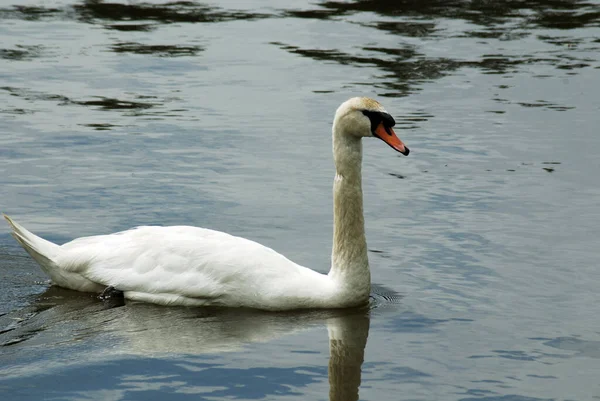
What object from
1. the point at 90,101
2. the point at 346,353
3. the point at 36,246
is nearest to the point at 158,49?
the point at 90,101

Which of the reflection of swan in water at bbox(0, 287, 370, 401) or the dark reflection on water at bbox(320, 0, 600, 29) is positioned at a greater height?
the dark reflection on water at bbox(320, 0, 600, 29)

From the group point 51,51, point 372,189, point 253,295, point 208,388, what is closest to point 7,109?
point 51,51

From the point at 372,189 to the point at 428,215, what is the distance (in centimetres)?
104

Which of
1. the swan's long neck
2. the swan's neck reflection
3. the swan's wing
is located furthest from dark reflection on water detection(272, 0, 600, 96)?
the swan's neck reflection

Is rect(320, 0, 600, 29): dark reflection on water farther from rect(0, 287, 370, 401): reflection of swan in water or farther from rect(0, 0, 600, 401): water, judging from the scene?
rect(0, 287, 370, 401): reflection of swan in water

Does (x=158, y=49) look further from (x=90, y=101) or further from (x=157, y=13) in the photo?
(x=157, y=13)

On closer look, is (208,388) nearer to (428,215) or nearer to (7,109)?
(428,215)

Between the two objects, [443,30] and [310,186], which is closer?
[310,186]

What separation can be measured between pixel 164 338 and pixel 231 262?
35.3 inches

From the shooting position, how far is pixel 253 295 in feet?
29.0

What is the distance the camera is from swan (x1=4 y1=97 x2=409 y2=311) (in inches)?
349

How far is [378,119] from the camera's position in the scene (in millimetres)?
9047

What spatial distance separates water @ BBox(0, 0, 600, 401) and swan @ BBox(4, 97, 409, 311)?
6.5 inches

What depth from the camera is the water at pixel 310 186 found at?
7809 mm
